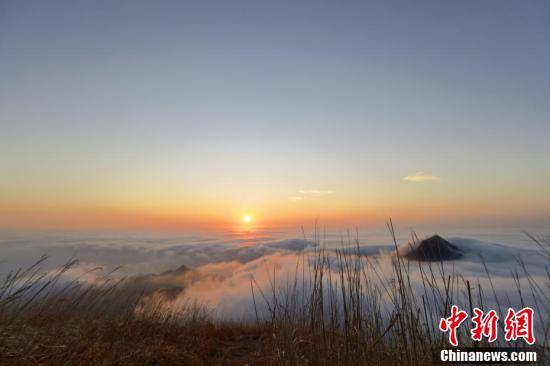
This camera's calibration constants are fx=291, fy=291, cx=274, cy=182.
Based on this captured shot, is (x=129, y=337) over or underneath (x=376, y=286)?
underneath

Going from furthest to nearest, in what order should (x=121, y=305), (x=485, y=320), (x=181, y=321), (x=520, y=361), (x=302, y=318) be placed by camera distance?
(x=181, y=321)
(x=121, y=305)
(x=302, y=318)
(x=485, y=320)
(x=520, y=361)

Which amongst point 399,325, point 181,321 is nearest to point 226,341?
point 181,321

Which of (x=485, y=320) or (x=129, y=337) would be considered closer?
(x=485, y=320)

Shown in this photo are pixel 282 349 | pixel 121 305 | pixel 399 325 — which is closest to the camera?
pixel 399 325

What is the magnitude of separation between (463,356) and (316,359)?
1.65 m

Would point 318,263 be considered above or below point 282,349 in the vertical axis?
above

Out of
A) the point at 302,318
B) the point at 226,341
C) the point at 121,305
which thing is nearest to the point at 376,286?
the point at 302,318

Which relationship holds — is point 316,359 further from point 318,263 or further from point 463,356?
point 463,356

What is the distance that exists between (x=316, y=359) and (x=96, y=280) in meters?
5.16

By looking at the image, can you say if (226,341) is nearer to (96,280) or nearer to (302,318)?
(96,280)

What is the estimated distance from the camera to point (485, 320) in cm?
318

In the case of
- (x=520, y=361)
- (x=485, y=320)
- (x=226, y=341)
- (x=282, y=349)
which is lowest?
(x=226, y=341)

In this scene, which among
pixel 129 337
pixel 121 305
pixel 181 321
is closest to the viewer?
pixel 129 337

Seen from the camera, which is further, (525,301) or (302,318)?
(302,318)
